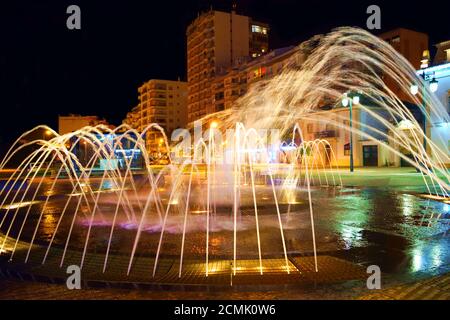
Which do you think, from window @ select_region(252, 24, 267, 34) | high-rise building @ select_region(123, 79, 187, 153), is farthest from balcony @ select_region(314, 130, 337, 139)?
high-rise building @ select_region(123, 79, 187, 153)

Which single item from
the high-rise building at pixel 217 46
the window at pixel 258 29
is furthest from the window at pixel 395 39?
the window at pixel 258 29

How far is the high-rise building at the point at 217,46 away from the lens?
105625 mm

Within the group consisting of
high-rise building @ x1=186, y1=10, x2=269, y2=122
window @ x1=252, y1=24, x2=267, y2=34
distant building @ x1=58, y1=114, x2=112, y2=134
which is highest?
window @ x1=252, y1=24, x2=267, y2=34

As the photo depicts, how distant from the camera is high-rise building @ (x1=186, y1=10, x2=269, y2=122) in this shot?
347 feet

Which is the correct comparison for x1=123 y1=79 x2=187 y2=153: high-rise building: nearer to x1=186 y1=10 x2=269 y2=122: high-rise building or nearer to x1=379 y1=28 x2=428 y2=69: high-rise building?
x1=186 y1=10 x2=269 y2=122: high-rise building

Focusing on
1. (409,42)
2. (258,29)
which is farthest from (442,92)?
(258,29)

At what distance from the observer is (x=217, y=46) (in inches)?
4166

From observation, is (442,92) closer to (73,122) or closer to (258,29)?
(258,29)

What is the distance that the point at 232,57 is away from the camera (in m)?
108

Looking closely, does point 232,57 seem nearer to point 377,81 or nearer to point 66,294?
point 377,81

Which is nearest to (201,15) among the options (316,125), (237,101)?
(237,101)

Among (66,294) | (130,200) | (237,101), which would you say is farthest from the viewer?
(237,101)

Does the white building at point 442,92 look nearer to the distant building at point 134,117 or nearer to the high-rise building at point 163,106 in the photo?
the high-rise building at point 163,106

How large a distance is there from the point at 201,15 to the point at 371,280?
114762 millimetres
